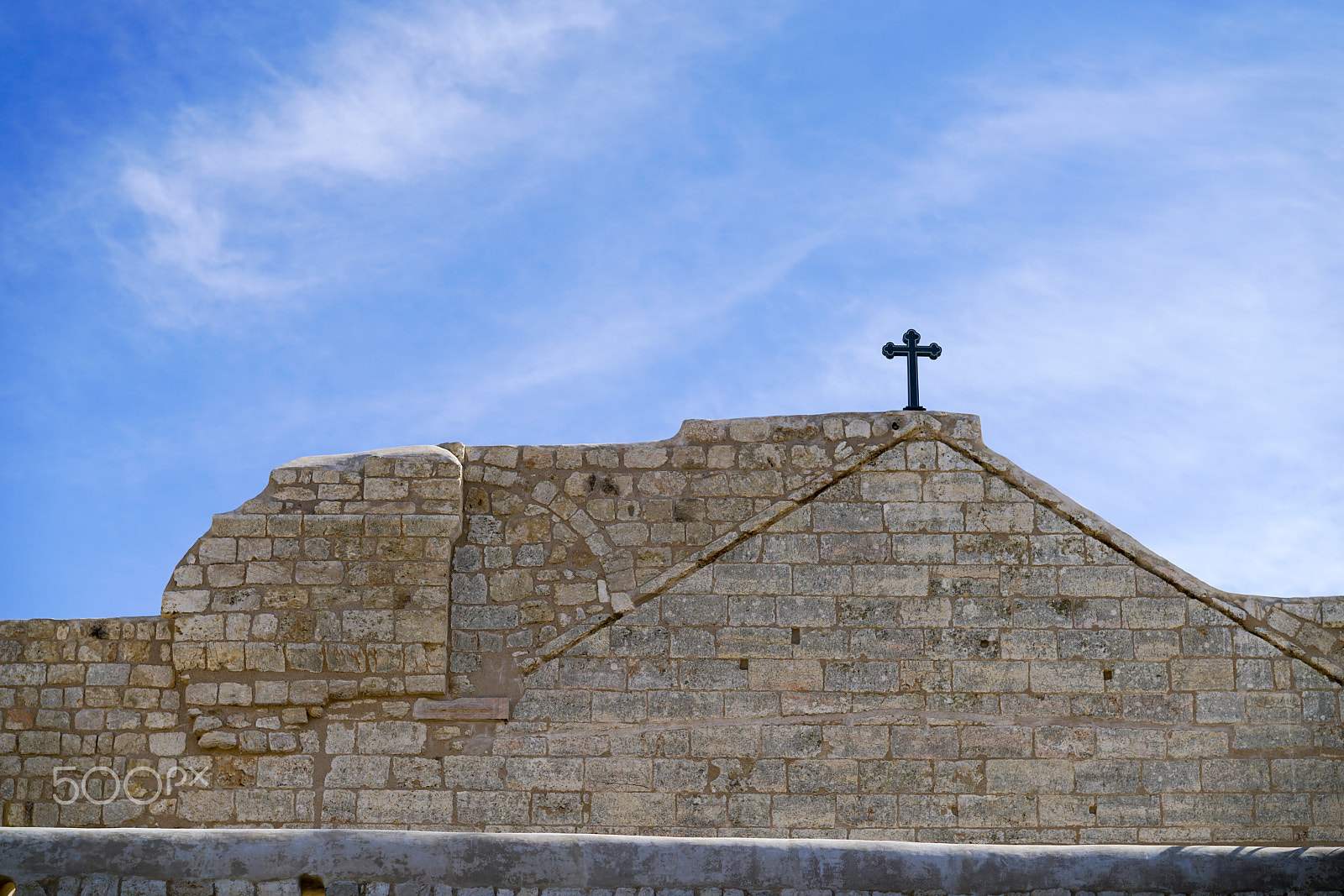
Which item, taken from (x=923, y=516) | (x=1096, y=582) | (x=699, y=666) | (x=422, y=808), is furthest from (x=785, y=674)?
(x=422, y=808)

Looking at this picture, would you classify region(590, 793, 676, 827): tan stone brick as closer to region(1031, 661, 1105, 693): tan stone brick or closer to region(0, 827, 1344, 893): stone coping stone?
region(1031, 661, 1105, 693): tan stone brick

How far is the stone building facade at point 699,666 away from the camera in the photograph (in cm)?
764

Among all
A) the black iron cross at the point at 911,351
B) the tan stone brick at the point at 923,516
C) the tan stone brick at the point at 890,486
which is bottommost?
the tan stone brick at the point at 923,516

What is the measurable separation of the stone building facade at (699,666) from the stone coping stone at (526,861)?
3.12m

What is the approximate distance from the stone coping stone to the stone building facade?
3121 mm

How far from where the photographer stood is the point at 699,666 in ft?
25.5

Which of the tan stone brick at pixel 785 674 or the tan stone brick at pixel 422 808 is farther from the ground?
the tan stone brick at pixel 785 674

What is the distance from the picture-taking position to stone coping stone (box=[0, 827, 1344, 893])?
437 centimetres

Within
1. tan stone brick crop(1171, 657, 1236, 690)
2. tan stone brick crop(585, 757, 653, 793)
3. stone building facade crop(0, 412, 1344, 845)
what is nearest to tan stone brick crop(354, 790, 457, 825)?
stone building facade crop(0, 412, 1344, 845)

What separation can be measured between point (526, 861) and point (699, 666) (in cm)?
345

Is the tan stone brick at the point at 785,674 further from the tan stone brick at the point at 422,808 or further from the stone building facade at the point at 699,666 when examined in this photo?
the tan stone brick at the point at 422,808

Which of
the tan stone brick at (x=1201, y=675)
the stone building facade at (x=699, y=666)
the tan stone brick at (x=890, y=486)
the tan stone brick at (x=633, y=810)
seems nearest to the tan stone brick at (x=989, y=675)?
the stone building facade at (x=699, y=666)

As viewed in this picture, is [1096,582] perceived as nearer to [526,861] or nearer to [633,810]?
[633,810]

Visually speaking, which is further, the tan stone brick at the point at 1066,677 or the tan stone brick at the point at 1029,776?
the tan stone brick at the point at 1066,677
